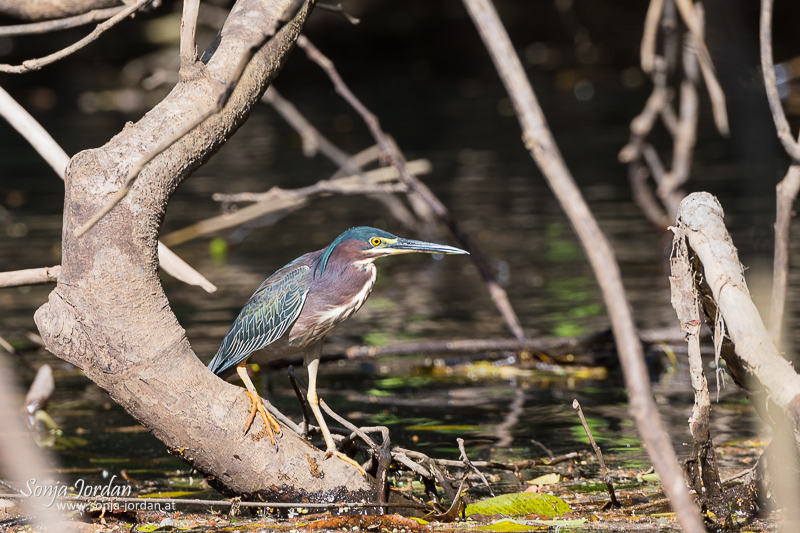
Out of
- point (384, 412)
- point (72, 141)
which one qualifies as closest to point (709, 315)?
point (384, 412)

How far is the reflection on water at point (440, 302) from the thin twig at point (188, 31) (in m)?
1.77

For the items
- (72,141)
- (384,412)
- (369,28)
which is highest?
(369,28)

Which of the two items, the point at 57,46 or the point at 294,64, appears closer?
the point at 57,46

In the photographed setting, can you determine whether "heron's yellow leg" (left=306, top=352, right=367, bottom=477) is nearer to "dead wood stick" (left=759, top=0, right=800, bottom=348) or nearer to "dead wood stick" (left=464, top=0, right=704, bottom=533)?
"dead wood stick" (left=759, top=0, right=800, bottom=348)

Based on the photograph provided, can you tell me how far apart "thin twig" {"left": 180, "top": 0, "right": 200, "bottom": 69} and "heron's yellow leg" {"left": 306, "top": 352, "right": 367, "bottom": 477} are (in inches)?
52.6

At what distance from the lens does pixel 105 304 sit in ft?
9.59

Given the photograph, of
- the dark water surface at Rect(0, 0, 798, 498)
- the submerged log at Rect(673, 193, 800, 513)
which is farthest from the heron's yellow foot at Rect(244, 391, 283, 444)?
the submerged log at Rect(673, 193, 800, 513)

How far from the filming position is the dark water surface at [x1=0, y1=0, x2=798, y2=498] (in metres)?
4.43

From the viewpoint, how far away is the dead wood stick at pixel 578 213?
4.43 ft

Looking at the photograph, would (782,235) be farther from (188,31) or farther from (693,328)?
(188,31)

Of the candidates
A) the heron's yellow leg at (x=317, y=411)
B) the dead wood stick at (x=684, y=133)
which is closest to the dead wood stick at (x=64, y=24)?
the heron's yellow leg at (x=317, y=411)

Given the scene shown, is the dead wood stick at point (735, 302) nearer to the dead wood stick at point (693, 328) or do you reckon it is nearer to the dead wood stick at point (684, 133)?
the dead wood stick at point (693, 328)

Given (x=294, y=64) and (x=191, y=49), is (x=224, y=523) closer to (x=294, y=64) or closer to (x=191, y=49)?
(x=191, y=49)

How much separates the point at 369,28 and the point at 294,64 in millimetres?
3115
